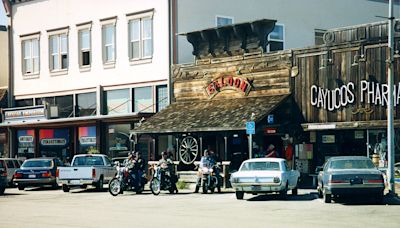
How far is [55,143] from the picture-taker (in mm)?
45344

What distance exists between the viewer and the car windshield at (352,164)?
24252 millimetres

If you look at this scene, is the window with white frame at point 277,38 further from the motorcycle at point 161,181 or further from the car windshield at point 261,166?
the car windshield at point 261,166

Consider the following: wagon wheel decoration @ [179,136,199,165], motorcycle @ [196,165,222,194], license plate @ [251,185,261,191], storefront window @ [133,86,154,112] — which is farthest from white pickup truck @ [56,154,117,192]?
license plate @ [251,185,261,191]

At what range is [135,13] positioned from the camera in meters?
40.3

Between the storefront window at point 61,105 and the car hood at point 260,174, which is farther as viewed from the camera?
the storefront window at point 61,105

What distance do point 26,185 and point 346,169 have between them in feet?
54.7

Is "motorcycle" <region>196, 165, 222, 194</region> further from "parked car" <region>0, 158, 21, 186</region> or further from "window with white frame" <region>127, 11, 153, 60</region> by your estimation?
"parked car" <region>0, 158, 21, 186</region>

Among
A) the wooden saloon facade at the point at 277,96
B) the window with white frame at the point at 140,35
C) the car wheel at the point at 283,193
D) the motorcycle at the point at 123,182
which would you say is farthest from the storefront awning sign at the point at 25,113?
the car wheel at the point at 283,193

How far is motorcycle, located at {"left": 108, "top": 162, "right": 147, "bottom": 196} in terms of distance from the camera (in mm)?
29891

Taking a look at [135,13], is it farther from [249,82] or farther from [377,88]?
[377,88]

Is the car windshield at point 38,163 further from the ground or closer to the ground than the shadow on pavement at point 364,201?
further from the ground

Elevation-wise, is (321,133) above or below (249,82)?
below

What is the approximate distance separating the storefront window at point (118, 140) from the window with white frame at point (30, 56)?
7.86 metres

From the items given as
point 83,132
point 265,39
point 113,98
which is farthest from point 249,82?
point 83,132
